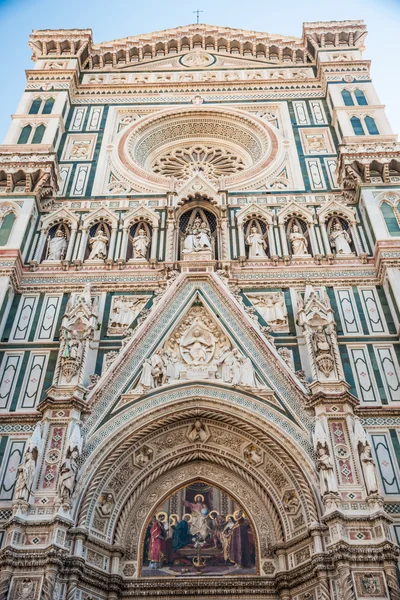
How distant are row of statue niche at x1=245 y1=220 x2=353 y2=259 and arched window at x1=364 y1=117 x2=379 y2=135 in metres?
3.00

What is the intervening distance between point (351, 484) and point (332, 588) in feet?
4.75

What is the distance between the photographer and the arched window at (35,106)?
55.4 feet

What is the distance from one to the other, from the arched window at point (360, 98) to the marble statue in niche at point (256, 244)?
5.18m

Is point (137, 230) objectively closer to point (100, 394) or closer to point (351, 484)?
point (100, 394)

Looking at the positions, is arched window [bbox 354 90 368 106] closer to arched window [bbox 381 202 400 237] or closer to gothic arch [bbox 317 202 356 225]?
gothic arch [bbox 317 202 356 225]

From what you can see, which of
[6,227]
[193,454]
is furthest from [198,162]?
[193,454]

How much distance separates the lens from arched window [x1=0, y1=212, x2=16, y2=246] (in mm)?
13344

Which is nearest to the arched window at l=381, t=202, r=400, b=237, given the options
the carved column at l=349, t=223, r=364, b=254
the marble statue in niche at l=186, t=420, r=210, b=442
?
the carved column at l=349, t=223, r=364, b=254

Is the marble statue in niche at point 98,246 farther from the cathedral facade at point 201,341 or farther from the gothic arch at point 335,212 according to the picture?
the gothic arch at point 335,212

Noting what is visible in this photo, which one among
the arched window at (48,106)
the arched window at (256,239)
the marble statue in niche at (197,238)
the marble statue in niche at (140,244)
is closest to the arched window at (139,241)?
the marble statue in niche at (140,244)

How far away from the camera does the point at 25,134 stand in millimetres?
16125

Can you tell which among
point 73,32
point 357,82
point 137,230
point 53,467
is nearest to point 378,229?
point 137,230

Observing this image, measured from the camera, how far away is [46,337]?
39.3 feet

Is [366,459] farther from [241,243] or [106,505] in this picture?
[241,243]
